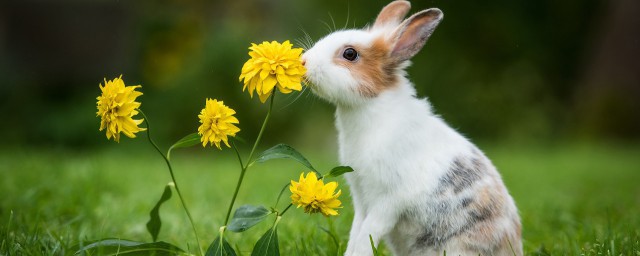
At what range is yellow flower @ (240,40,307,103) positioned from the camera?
2.32 m

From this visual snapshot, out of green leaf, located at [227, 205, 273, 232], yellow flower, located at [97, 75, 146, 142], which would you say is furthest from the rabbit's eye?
yellow flower, located at [97, 75, 146, 142]

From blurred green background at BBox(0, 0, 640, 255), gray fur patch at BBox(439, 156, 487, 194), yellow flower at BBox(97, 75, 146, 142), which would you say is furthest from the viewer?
blurred green background at BBox(0, 0, 640, 255)

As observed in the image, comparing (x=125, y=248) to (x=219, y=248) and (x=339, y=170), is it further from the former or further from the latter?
(x=339, y=170)

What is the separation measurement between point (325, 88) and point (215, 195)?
2.66 m

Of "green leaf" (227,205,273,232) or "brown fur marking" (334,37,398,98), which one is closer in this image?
"green leaf" (227,205,273,232)

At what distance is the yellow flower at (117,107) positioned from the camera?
7.50 ft

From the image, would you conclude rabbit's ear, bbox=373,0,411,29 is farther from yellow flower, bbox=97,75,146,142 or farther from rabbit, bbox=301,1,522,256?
yellow flower, bbox=97,75,146,142

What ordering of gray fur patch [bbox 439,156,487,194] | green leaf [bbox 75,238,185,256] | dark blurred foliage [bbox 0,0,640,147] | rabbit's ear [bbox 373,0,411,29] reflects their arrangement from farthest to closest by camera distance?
dark blurred foliage [bbox 0,0,640,147]
rabbit's ear [bbox 373,0,411,29]
gray fur patch [bbox 439,156,487,194]
green leaf [bbox 75,238,185,256]

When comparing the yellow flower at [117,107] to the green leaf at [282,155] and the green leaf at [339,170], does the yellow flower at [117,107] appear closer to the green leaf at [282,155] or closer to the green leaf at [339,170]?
the green leaf at [282,155]

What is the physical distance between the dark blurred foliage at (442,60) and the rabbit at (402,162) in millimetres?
7076

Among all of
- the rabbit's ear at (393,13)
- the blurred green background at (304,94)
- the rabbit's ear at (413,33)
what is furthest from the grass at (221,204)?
the rabbit's ear at (393,13)

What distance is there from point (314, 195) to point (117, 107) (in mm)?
724

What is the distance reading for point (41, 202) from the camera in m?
3.99

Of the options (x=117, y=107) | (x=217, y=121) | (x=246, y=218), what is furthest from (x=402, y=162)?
(x=117, y=107)
